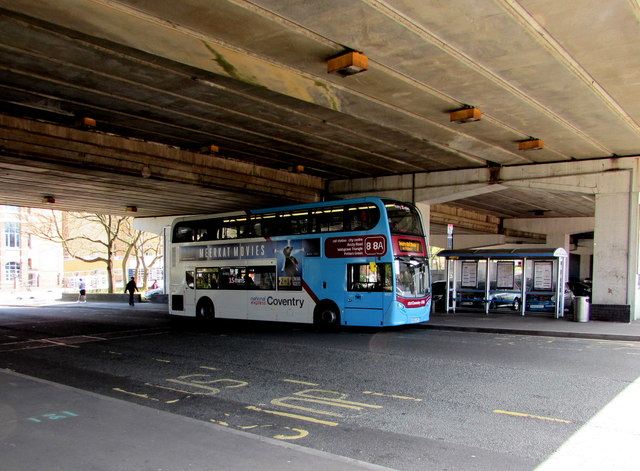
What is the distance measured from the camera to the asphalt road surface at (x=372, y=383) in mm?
6004

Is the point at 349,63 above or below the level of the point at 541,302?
above

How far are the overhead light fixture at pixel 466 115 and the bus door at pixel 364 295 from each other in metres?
4.61

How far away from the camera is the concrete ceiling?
8.22 metres

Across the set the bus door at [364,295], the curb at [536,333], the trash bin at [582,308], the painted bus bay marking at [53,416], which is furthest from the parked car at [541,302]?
the painted bus bay marking at [53,416]

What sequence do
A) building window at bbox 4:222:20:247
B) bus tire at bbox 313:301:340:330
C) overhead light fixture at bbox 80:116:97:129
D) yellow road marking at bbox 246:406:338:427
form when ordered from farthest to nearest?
1. building window at bbox 4:222:20:247
2. bus tire at bbox 313:301:340:330
3. overhead light fixture at bbox 80:116:97:129
4. yellow road marking at bbox 246:406:338:427

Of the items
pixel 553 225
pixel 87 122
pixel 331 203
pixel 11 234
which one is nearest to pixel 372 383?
pixel 331 203

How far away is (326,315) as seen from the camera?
16297mm

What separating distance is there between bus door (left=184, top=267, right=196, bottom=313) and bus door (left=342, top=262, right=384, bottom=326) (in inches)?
270

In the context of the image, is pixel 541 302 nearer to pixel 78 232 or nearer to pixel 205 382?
pixel 205 382

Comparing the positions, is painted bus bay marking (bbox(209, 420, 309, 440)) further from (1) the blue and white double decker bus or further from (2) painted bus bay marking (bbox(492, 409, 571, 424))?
(1) the blue and white double decker bus

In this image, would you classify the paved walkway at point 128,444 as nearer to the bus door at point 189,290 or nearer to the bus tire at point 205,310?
the bus tire at point 205,310

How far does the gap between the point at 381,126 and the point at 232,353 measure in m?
7.85

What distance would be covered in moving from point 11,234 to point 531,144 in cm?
6136

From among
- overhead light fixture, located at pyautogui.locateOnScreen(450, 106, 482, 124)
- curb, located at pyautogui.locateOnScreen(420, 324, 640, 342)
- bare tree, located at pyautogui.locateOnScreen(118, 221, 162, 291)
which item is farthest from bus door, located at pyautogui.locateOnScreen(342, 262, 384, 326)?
bare tree, located at pyautogui.locateOnScreen(118, 221, 162, 291)
